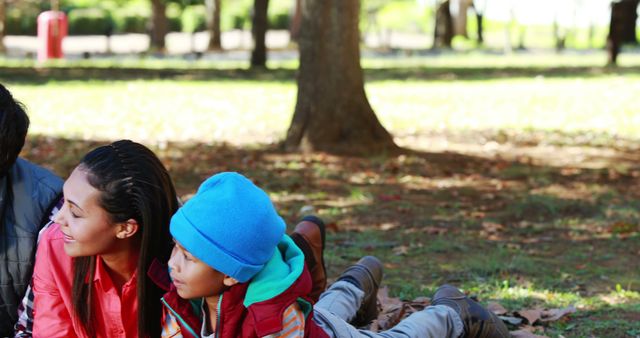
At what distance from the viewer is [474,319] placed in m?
4.08

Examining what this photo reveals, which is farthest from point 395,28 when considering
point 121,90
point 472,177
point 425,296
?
point 425,296

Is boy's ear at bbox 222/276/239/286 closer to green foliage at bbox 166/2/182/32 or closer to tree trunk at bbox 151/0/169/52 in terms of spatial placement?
tree trunk at bbox 151/0/169/52

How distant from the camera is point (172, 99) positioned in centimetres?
1602

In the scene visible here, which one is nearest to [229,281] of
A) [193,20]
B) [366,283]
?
[366,283]

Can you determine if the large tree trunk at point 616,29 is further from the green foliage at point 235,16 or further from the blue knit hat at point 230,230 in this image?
the green foliage at point 235,16

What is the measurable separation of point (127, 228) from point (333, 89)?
23.1ft

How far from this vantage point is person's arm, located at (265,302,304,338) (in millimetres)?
3168

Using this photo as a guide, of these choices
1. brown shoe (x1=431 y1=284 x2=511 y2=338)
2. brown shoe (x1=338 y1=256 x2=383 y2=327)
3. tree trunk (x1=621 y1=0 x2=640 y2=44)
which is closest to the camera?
brown shoe (x1=431 y1=284 x2=511 y2=338)

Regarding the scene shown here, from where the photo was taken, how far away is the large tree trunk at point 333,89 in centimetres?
1016

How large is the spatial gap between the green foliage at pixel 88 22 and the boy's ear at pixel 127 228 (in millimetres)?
43531

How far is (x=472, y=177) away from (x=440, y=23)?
29.9 metres

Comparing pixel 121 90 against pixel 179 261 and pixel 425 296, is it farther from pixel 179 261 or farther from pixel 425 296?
pixel 179 261

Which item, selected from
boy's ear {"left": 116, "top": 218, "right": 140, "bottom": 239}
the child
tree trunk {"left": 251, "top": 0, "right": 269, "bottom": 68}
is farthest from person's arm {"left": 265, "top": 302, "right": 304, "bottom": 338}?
tree trunk {"left": 251, "top": 0, "right": 269, "bottom": 68}

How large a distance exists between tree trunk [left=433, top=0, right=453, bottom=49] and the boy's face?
34956 mm
